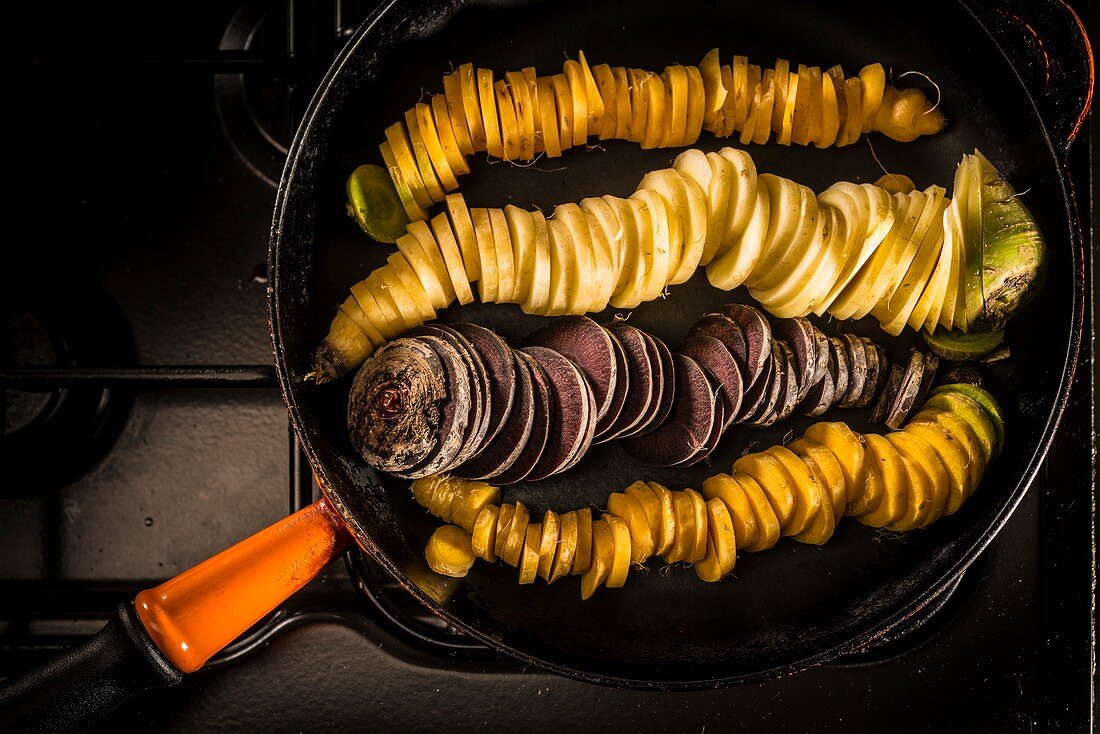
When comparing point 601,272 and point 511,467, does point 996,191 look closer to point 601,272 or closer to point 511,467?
point 601,272

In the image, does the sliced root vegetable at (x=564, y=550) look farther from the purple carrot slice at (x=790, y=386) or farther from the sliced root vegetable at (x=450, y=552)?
the purple carrot slice at (x=790, y=386)

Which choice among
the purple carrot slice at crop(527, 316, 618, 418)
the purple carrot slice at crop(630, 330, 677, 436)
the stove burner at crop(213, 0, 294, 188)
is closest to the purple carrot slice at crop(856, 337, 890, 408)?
the purple carrot slice at crop(630, 330, 677, 436)

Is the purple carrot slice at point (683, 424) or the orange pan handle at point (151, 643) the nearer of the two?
the orange pan handle at point (151, 643)

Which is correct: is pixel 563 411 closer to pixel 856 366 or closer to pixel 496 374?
pixel 496 374

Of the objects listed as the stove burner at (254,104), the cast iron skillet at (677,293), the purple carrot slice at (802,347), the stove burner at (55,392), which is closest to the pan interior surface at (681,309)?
the cast iron skillet at (677,293)

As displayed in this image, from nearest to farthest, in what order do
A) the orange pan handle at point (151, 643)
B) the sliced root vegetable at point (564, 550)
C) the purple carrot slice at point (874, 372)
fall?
the orange pan handle at point (151, 643)
the sliced root vegetable at point (564, 550)
the purple carrot slice at point (874, 372)

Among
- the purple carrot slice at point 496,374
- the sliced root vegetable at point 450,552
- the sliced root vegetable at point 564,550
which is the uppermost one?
the purple carrot slice at point 496,374

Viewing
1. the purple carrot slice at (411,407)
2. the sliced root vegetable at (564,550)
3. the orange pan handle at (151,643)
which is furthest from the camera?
the sliced root vegetable at (564,550)
